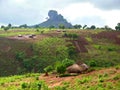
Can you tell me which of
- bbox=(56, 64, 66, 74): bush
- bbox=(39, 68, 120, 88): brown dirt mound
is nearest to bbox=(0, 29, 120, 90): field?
bbox=(39, 68, 120, 88): brown dirt mound

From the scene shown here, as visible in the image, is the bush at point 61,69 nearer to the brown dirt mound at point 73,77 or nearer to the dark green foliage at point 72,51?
the brown dirt mound at point 73,77

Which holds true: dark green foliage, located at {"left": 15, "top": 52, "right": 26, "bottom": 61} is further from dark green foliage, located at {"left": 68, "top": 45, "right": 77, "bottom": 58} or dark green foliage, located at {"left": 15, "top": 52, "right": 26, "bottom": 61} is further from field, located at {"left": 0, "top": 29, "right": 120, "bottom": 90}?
dark green foliage, located at {"left": 68, "top": 45, "right": 77, "bottom": 58}

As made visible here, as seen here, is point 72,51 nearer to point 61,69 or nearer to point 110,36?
point 110,36

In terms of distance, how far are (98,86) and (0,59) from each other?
75.3 m

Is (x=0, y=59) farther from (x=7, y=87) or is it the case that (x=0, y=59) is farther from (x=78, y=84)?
(x=78, y=84)

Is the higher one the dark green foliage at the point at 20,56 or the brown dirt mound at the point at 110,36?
the brown dirt mound at the point at 110,36

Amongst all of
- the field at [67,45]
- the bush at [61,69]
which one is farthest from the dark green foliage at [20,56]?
the bush at [61,69]

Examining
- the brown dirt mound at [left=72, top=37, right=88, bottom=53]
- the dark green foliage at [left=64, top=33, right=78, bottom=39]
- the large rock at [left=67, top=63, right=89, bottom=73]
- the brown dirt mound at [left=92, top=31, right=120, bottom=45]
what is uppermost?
the large rock at [left=67, top=63, right=89, bottom=73]

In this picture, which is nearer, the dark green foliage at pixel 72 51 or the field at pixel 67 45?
the field at pixel 67 45

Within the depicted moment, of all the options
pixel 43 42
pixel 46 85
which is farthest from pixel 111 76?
pixel 43 42

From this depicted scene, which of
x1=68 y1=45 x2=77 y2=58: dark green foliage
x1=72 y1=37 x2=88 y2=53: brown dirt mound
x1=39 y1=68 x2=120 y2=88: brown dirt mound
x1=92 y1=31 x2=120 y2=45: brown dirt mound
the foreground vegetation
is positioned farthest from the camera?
x1=92 y1=31 x2=120 y2=45: brown dirt mound

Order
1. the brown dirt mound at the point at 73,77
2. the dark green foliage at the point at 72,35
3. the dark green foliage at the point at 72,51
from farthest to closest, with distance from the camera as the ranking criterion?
the dark green foliage at the point at 72,35, the dark green foliage at the point at 72,51, the brown dirt mound at the point at 73,77

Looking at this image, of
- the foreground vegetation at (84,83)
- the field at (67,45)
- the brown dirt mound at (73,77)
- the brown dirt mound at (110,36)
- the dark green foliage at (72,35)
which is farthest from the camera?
the brown dirt mound at (110,36)

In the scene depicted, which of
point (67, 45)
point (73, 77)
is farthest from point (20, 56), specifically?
point (73, 77)
